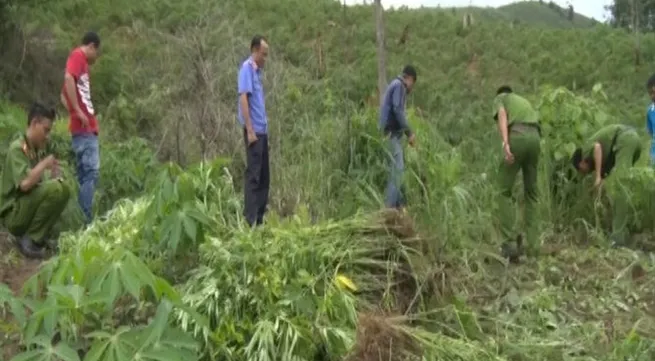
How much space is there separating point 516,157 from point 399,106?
3.12ft

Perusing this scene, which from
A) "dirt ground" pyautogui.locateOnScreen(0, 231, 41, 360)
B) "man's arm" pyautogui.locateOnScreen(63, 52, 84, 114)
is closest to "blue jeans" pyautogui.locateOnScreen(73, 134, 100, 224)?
"man's arm" pyautogui.locateOnScreen(63, 52, 84, 114)

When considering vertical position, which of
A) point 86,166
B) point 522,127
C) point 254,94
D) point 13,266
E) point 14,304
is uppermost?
point 254,94

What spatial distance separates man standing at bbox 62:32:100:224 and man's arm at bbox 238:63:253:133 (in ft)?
3.67

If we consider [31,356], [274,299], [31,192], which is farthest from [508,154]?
[31,356]

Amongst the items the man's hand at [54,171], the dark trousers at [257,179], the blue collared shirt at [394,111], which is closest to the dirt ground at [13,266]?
the man's hand at [54,171]

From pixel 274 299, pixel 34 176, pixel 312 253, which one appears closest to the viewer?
pixel 274 299

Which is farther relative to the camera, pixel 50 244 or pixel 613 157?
pixel 613 157

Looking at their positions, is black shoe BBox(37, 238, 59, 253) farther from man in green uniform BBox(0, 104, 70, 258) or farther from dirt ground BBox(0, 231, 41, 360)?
dirt ground BBox(0, 231, 41, 360)

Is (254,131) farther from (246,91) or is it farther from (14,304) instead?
(14,304)

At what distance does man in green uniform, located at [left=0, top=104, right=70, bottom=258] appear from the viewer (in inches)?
240

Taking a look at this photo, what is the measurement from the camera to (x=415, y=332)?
4.20 metres

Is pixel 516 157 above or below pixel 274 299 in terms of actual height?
above

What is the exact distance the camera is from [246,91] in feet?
20.9

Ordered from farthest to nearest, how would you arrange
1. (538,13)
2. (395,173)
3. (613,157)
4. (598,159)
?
(538,13), (613,157), (598,159), (395,173)
